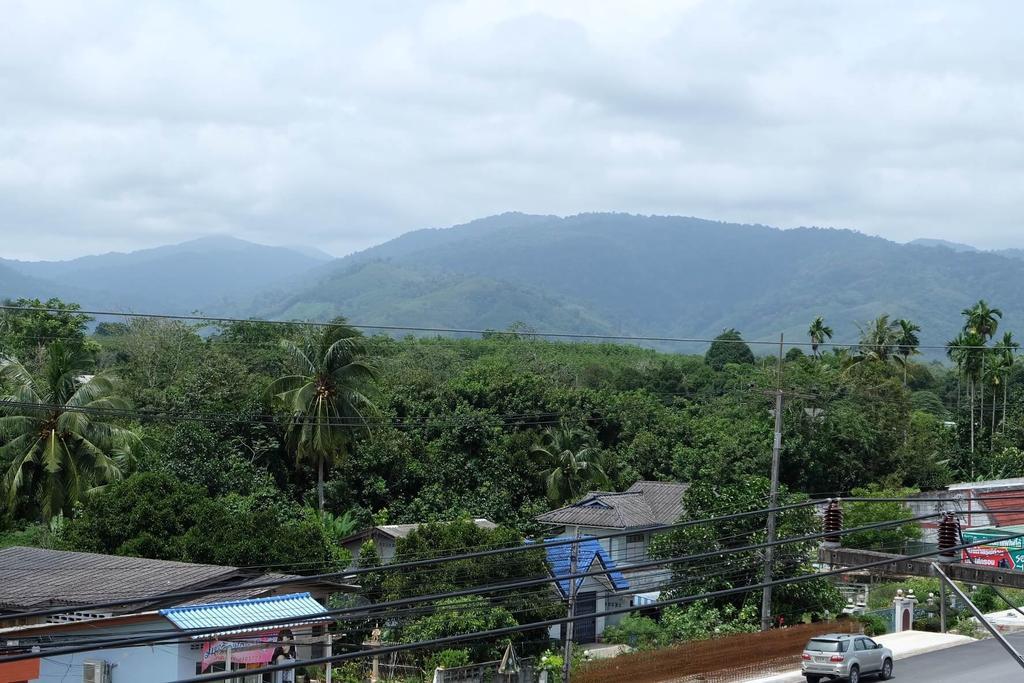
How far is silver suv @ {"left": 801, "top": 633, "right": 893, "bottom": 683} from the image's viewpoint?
70.6 feet

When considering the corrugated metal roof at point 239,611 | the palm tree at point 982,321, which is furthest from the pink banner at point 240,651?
the palm tree at point 982,321

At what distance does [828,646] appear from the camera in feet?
71.3

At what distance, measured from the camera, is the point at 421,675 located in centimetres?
2489

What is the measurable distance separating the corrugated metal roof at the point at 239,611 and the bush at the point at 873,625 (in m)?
16.6

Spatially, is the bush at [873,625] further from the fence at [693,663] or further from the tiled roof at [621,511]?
the tiled roof at [621,511]

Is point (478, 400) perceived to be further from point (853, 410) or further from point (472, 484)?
point (853, 410)

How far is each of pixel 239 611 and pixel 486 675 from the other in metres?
8.79

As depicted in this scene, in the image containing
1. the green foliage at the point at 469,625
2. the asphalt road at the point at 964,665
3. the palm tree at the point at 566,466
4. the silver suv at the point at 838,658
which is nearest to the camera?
the silver suv at the point at 838,658

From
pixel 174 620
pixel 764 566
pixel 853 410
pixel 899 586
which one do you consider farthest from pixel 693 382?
pixel 174 620

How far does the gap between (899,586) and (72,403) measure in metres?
24.8

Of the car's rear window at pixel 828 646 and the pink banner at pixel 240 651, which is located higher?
the pink banner at pixel 240 651

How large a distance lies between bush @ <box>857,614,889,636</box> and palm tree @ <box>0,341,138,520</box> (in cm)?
2075

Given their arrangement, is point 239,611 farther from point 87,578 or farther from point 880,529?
point 880,529

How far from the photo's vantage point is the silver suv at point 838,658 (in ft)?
70.6
